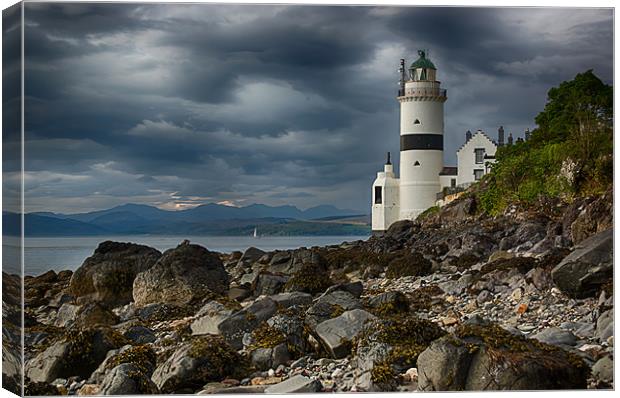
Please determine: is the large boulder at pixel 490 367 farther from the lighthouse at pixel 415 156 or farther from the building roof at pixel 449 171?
the building roof at pixel 449 171

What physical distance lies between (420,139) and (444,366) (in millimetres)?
2522

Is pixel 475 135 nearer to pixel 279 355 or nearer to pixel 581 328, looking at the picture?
pixel 581 328

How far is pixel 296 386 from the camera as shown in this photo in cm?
789

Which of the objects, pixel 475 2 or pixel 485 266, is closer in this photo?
pixel 475 2

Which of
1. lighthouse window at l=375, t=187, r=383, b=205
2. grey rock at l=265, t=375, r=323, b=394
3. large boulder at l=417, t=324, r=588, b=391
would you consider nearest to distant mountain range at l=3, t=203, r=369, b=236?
lighthouse window at l=375, t=187, r=383, b=205

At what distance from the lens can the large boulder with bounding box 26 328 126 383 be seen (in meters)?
8.07

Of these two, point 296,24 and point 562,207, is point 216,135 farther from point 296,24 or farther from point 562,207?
point 562,207

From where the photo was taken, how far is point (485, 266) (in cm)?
1050

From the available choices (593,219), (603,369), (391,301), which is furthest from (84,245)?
(593,219)

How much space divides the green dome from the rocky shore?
1.69 meters

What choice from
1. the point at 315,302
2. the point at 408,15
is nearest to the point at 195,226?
the point at 315,302

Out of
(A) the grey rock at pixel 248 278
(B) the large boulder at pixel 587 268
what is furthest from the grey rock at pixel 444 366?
(A) the grey rock at pixel 248 278

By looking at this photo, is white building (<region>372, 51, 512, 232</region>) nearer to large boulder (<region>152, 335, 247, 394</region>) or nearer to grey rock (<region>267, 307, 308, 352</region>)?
grey rock (<region>267, 307, 308, 352</region>)

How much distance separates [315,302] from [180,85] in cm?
261
